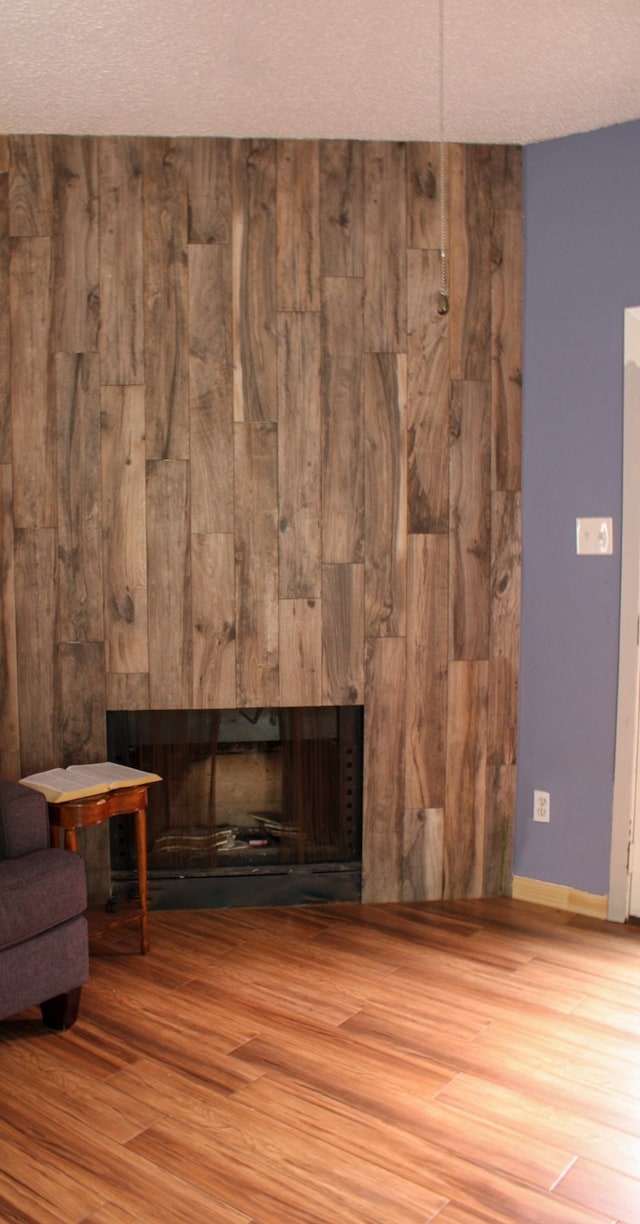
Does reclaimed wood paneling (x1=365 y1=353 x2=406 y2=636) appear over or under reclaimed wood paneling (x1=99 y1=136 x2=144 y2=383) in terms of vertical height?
under

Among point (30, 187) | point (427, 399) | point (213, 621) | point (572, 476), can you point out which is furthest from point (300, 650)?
point (30, 187)

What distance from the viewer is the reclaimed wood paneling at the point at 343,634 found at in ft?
11.3

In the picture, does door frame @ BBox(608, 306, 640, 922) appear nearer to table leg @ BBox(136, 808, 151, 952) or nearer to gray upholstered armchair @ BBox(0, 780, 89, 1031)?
table leg @ BBox(136, 808, 151, 952)

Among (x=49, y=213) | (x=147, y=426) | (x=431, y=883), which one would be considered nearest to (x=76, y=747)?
(x=147, y=426)

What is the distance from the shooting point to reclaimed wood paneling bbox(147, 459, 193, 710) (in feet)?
11.0

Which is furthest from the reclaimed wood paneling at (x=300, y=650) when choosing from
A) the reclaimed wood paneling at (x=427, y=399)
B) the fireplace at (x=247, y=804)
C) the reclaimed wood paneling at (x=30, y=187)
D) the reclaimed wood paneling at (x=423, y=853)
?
the reclaimed wood paneling at (x=30, y=187)

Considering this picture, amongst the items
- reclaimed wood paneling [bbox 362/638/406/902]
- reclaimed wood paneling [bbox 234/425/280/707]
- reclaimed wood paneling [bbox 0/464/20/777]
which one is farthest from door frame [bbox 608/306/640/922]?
reclaimed wood paneling [bbox 0/464/20/777]

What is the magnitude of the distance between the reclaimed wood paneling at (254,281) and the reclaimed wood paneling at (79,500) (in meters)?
0.50

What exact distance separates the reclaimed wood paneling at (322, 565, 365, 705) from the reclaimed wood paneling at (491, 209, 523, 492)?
2.02ft

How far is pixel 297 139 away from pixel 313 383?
792 mm

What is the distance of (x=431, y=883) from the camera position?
3564 millimetres

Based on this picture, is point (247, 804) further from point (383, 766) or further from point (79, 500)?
point (79, 500)

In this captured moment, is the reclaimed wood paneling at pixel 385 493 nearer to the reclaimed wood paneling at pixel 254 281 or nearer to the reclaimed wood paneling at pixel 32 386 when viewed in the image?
the reclaimed wood paneling at pixel 254 281

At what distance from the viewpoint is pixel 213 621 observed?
3404 millimetres
